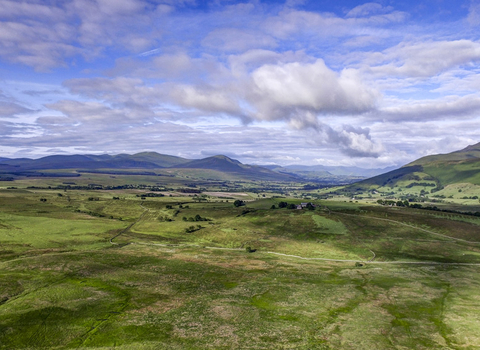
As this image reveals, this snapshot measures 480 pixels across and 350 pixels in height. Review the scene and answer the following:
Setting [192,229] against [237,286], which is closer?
[237,286]

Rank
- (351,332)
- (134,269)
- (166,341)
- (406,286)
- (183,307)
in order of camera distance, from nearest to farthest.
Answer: (166,341)
(351,332)
(183,307)
(406,286)
(134,269)

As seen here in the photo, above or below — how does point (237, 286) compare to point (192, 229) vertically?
below

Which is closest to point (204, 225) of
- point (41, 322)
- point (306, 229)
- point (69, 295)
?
point (306, 229)

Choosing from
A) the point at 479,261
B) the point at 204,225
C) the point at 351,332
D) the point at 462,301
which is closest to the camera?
the point at 351,332

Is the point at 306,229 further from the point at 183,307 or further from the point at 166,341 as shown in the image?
the point at 166,341

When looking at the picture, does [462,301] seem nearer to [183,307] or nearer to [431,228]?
[183,307]

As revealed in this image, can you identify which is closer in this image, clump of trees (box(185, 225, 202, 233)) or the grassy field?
the grassy field

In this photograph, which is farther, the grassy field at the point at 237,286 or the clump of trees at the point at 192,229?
the clump of trees at the point at 192,229

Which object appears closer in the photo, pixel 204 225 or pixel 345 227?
pixel 345 227
